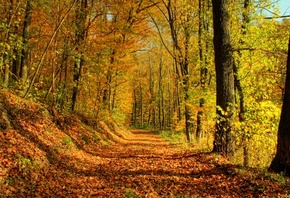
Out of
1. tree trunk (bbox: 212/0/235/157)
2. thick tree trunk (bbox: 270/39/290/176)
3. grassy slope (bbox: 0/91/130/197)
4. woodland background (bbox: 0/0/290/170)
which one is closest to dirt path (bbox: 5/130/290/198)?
grassy slope (bbox: 0/91/130/197)

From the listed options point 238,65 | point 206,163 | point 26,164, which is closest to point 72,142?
point 26,164

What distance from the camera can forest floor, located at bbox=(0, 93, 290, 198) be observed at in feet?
19.8

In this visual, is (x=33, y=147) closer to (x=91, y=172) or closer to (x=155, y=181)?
(x=91, y=172)

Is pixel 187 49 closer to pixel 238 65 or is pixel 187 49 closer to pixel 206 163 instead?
pixel 238 65

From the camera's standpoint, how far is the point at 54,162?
860cm

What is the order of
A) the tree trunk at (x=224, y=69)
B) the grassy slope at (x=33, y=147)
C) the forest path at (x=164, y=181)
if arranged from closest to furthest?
the forest path at (x=164, y=181)
the grassy slope at (x=33, y=147)
the tree trunk at (x=224, y=69)

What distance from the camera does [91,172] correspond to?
8586mm

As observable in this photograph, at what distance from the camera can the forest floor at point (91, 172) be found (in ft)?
19.8

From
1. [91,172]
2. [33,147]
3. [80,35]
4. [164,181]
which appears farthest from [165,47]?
[164,181]

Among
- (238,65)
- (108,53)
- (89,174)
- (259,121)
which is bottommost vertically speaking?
(89,174)

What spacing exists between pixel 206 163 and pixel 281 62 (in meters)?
8.40

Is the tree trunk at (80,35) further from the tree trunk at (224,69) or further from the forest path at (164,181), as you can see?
the tree trunk at (224,69)

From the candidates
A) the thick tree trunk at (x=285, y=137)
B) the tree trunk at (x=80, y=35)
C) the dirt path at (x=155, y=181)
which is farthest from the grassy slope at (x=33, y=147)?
the thick tree trunk at (x=285, y=137)

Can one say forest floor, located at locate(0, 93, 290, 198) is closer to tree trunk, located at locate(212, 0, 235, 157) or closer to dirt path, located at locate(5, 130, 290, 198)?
dirt path, located at locate(5, 130, 290, 198)
